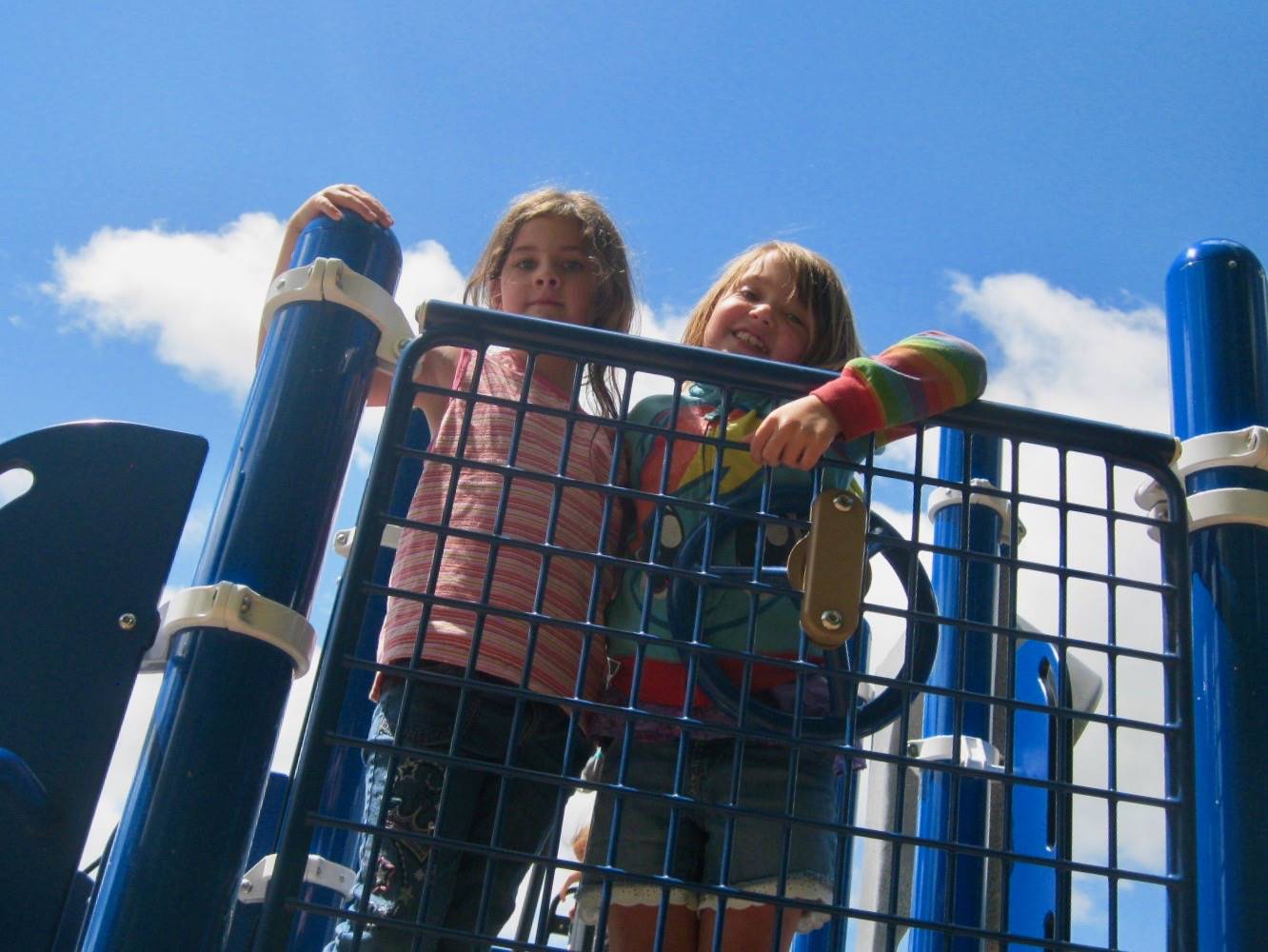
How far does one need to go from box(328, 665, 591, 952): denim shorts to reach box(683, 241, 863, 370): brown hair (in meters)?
0.75

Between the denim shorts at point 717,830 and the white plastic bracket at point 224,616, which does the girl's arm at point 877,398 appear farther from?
the white plastic bracket at point 224,616

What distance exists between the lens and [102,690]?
1.48 m

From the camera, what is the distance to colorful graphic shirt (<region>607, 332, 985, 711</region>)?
1.33 metres

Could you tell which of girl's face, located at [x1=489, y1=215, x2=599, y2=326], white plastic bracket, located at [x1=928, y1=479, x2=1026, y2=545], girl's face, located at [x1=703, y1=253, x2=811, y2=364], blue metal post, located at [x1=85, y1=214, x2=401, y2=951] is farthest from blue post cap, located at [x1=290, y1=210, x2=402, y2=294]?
white plastic bracket, located at [x1=928, y1=479, x2=1026, y2=545]

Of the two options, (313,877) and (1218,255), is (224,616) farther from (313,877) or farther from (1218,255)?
(1218,255)

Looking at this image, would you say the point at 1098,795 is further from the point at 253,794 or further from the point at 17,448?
the point at 17,448

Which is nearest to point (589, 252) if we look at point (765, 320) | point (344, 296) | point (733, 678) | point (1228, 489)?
point (765, 320)

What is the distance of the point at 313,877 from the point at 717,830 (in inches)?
25.9

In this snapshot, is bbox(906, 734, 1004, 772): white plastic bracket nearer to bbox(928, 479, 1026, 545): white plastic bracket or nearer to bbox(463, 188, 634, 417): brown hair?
bbox(928, 479, 1026, 545): white plastic bracket

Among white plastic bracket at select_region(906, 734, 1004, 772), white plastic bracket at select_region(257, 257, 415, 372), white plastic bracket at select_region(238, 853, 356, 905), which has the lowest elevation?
white plastic bracket at select_region(238, 853, 356, 905)

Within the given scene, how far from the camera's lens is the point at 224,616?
152 cm

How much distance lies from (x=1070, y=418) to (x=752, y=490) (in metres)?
0.36

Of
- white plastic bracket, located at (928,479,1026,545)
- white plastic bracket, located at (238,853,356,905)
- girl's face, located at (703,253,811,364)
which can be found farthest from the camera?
white plastic bracket, located at (928,479,1026,545)

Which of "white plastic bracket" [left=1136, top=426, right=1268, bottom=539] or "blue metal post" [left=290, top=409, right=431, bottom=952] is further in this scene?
"blue metal post" [left=290, top=409, right=431, bottom=952]
